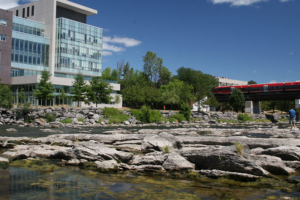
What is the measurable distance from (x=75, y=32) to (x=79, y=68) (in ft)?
29.3

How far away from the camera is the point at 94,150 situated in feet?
37.0

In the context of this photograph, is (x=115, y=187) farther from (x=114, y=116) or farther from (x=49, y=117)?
(x=114, y=116)

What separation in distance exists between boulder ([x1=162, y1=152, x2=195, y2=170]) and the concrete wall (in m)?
55.6

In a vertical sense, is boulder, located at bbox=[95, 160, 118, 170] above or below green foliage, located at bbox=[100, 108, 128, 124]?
below

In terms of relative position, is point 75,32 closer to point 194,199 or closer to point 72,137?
point 72,137

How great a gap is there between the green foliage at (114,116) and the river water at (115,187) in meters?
32.8

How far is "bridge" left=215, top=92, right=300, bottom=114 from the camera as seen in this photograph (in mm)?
61966

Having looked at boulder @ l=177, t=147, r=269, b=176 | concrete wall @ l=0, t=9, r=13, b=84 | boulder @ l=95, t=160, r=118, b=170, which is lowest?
boulder @ l=95, t=160, r=118, b=170

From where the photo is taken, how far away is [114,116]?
44.2 metres

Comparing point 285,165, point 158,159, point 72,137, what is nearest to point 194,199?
point 158,159

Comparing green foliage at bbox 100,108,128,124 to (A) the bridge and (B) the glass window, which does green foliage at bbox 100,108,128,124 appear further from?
(A) the bridge

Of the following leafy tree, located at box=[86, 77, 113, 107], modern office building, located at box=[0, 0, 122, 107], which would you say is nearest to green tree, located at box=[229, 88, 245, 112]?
modern office building, located at box=[0, 0, 122, 107]

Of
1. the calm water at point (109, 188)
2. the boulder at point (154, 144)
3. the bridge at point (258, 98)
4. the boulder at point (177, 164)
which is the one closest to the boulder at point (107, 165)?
the calm water at point (109, 188)

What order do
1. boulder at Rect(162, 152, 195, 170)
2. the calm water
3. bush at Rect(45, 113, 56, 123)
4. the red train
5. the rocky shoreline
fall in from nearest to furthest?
the calm water < the rocky shoreline < boulder at Rect(162, 152, 195, 170) < bush at Rect(45, 113, 56, 123) < the red train
